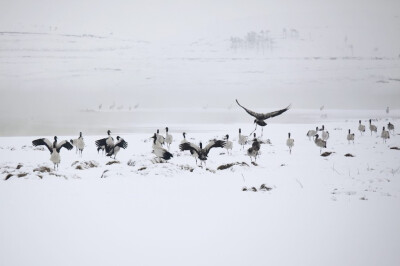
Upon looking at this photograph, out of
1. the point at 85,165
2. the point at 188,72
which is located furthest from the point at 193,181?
the point at 188,72

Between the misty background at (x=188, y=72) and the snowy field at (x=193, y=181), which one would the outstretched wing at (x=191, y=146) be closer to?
the snowy field at (x=193, y=181)

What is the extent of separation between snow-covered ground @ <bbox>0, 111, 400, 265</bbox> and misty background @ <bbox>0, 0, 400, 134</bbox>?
15193 millimetres

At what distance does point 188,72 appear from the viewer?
172 feet

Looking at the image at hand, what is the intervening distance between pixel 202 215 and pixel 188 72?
47.7 m

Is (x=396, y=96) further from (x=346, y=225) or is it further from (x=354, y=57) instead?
(x=346, y=225)

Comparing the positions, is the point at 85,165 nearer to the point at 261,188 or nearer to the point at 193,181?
the point at 193,181

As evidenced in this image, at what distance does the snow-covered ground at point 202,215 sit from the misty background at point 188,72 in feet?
49.8

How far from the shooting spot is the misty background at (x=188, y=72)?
3325 centimetres

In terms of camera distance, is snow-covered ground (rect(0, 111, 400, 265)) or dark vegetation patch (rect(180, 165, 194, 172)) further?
dark vegetation patch (rect(180, 165, 194, 172))

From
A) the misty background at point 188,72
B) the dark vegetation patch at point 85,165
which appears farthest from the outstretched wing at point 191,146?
the misty background at point 188,72

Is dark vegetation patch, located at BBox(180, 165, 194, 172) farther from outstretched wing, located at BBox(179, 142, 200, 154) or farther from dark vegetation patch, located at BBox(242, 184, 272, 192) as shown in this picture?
dark vegetation patch, located at BBox(242, 184, 272, 192)

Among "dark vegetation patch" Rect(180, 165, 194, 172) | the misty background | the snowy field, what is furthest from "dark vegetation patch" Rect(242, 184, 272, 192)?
the misty background

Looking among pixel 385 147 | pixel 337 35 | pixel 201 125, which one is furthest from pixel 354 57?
pixel 385 147

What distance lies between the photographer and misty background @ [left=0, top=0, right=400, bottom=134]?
33.2m
